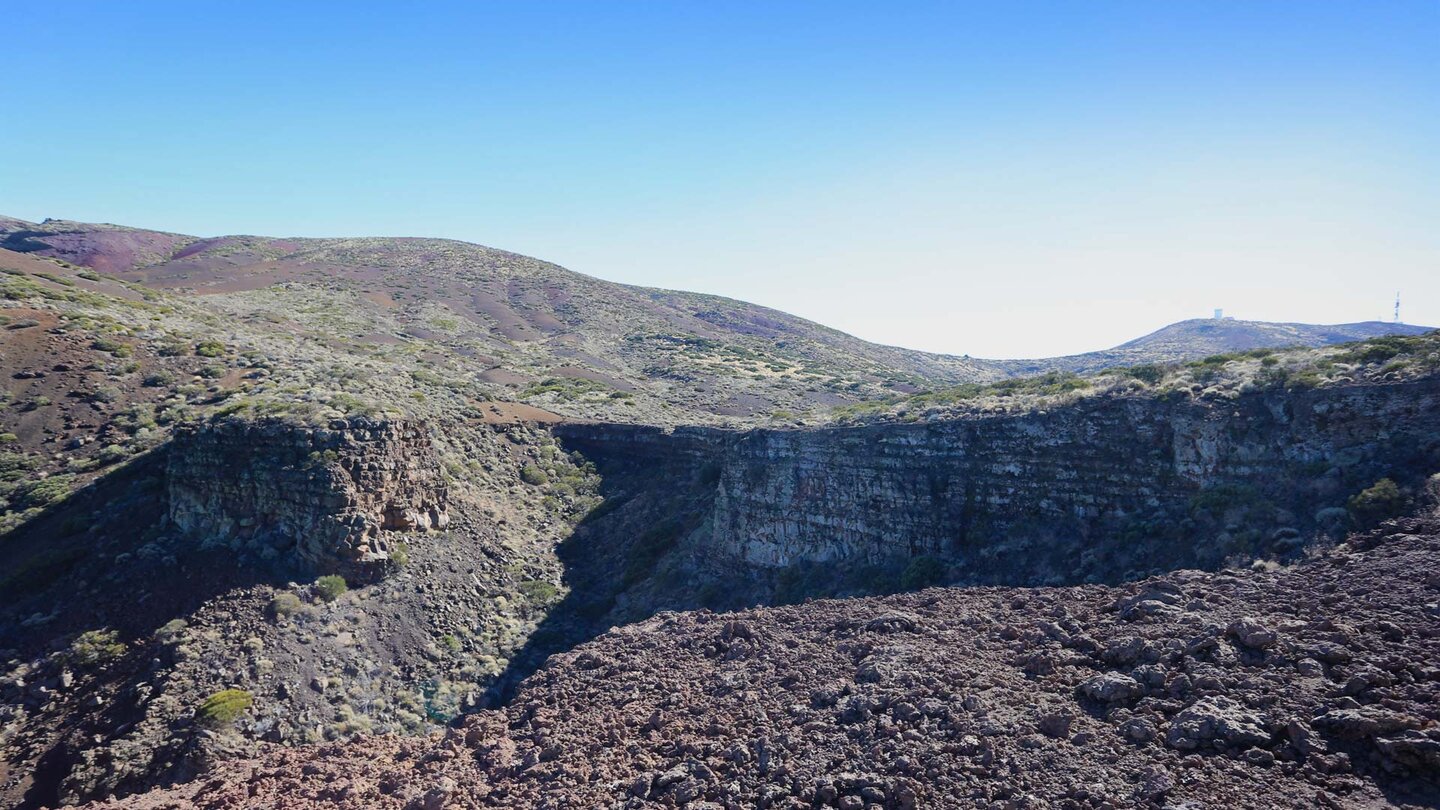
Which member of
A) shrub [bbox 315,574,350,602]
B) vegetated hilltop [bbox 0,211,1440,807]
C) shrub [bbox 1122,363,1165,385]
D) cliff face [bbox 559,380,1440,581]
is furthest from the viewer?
shrub [bbox 315,574,350,602]

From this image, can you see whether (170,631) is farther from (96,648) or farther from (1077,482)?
(1077,482)

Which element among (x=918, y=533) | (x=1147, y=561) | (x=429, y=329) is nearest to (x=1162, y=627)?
(x=1147, y=561)

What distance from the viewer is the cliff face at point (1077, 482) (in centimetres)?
1628

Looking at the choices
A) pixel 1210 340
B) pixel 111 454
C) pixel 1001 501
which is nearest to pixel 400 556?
pixel 111 454

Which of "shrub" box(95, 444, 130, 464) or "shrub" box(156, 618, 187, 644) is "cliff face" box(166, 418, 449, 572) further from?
"shrub" box(95, 444, 130, 464)

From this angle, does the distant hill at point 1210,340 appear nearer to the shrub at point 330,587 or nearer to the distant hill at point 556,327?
the distant hill at point 556,327

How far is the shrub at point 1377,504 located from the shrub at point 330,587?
24.1m

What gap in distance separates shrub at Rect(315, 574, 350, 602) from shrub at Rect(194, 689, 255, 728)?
368cm

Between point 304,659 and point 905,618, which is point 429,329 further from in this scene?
point 905,618

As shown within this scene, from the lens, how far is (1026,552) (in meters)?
20.0

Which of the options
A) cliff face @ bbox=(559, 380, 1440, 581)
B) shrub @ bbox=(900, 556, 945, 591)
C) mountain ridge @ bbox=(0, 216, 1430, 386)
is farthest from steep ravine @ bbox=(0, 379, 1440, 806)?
mountain ridge @ bbox=(0, 216, 1430, 386)

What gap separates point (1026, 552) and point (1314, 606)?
7502mm

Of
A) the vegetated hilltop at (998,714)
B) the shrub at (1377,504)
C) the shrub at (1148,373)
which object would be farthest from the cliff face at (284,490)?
the shrub at (1377,504)

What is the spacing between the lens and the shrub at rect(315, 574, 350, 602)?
75.3 feet
